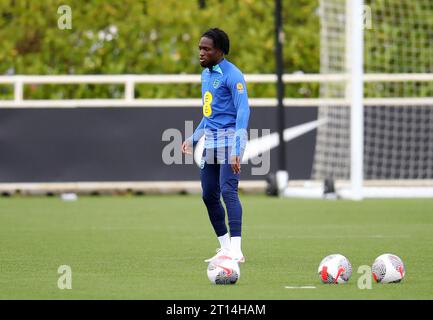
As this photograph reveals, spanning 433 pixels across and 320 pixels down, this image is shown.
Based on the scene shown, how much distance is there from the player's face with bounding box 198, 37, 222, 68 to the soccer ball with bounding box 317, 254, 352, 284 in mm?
2246

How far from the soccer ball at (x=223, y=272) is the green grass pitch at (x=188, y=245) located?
3.0 inches

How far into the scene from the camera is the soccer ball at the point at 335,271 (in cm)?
968

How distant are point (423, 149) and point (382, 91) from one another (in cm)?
261

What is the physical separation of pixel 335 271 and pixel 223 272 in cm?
82

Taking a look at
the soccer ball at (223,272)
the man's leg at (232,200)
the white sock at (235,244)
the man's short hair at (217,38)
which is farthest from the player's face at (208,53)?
the soccer ball at (223,272)

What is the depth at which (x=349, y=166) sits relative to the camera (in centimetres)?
2148

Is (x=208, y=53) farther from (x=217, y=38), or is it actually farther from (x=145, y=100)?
(x=145, y=100)

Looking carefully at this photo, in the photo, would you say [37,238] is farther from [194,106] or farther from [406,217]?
[194,106]

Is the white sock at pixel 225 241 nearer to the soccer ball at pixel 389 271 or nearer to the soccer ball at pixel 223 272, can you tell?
the soccer ball at pixel 223 272

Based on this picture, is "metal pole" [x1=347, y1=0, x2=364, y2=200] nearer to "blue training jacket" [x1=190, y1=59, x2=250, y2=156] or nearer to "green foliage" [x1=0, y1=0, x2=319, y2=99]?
"green foliage" [x1=0, y1=0, x2=319, y2=99]

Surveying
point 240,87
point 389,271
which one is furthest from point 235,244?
point 389,271

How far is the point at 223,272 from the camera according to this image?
31.9ft
